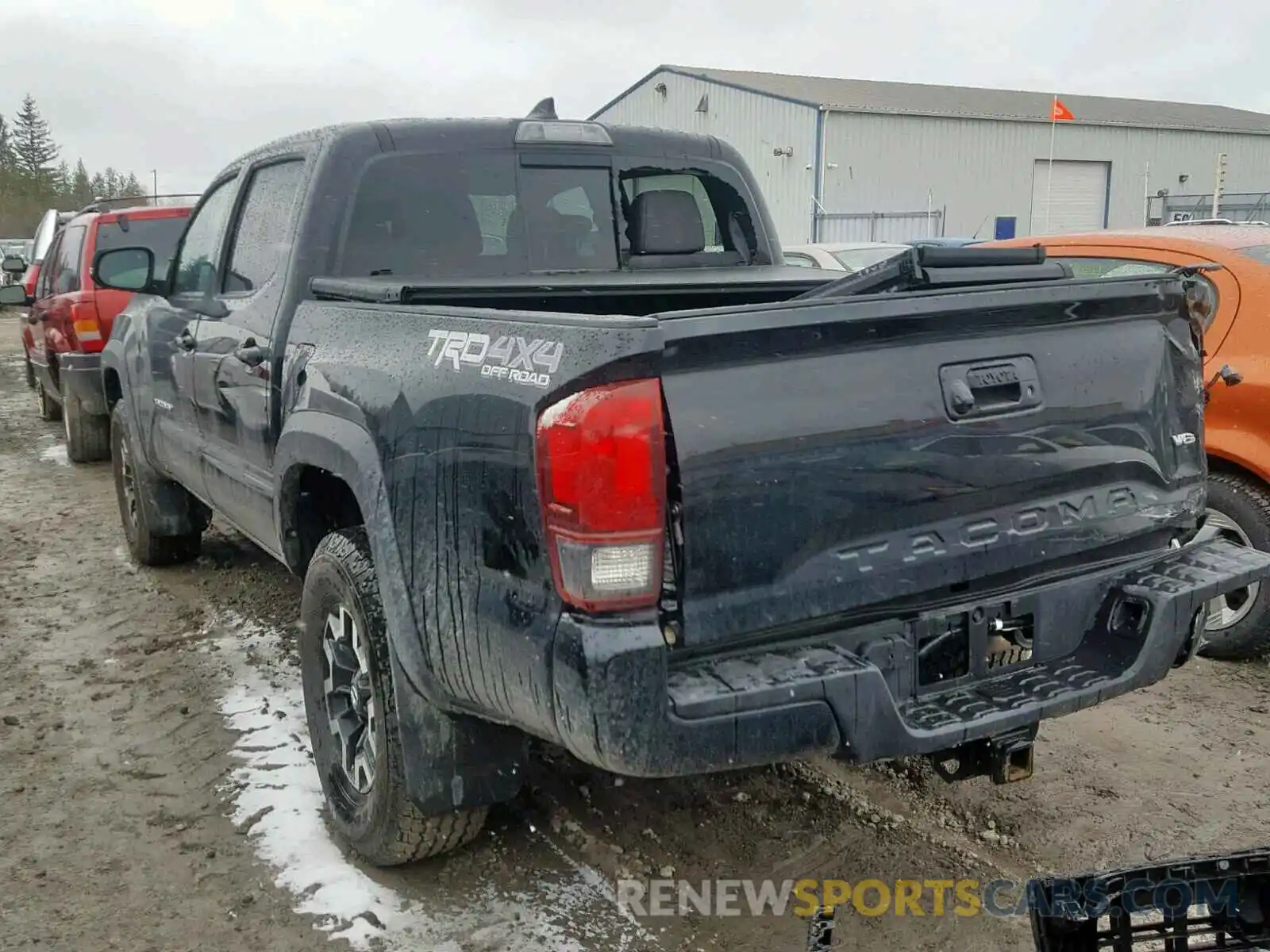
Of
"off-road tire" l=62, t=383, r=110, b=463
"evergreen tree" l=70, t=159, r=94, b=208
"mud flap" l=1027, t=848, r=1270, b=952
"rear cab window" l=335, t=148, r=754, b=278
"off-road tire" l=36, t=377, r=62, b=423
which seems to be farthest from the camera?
"evergreen tree" l=70, t=159, r=94, b=208

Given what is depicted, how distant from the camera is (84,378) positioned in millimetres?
8492

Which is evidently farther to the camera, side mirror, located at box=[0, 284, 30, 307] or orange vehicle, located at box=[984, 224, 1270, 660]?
side mirror, located at box=[0, 284, 30, 307]

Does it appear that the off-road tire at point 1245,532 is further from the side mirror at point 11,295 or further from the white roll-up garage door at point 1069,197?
the white roll-up garage door at point 1069,197

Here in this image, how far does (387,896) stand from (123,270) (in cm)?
328

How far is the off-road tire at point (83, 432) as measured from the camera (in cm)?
896

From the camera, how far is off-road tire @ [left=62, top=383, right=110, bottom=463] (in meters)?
8.96

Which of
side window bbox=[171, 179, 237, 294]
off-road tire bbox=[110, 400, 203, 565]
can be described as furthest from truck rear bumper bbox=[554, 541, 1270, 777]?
off-road tire bbox=[110, 400, 203, 565]

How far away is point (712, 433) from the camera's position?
2156 millimetres

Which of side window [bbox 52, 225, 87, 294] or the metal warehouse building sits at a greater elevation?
the metal warehouse building

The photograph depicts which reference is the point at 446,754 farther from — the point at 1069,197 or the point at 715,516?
the point at 1069,197

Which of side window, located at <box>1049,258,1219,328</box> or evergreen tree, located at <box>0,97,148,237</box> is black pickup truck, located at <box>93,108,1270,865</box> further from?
evergreen tree, located at <box>0,97,148,237</box>

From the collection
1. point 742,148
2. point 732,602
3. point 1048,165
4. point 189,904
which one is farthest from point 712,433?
point 1048,165

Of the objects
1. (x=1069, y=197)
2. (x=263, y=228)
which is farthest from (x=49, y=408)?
(x=1069, y=197)

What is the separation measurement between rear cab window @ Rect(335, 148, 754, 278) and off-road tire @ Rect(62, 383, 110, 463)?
6163 millimetres
